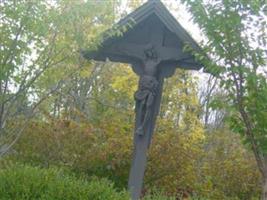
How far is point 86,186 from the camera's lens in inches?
186

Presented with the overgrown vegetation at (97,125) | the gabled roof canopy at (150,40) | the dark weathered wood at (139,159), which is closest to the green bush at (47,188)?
the overgrown vegetation at (97,125)

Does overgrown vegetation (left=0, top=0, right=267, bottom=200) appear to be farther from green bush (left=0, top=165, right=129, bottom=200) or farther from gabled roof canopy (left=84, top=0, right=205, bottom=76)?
gabled roof canopy (left=84, top=0, right=205, bottom=76)

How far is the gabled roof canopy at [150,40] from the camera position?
671 cm

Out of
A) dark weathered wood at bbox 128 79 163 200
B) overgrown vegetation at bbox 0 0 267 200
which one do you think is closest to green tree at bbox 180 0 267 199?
overgrown vegetation at bbox 0 0 267 200

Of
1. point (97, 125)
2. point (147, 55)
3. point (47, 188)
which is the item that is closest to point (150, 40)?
point (147, 55)

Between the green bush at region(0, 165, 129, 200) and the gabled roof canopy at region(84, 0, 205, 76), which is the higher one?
the gabled roof canopy at region(84, 0, 205, 76)

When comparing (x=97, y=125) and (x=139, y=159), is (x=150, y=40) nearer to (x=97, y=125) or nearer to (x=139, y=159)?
(x=139, y=159)

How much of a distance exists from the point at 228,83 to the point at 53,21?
227cm

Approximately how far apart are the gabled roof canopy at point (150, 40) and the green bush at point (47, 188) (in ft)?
7.16

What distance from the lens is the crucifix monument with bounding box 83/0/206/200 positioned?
6.52 metres

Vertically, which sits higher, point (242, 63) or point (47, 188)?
point (242, 63)

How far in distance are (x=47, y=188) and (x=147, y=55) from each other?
9.10 ft

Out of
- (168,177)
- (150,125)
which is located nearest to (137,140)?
(150,125)

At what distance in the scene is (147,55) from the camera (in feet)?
22.4
